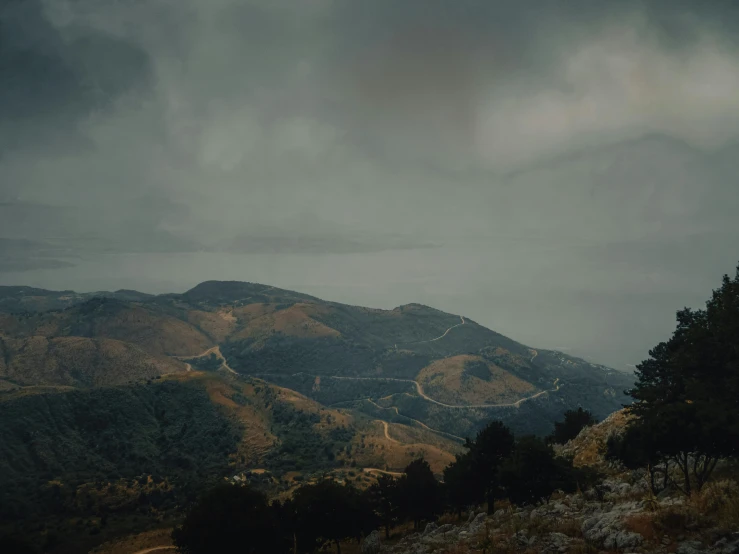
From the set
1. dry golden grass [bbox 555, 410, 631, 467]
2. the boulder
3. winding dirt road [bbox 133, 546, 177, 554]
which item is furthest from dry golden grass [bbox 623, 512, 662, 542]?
winding dirt road [bbox 133, 546, 177, 554]

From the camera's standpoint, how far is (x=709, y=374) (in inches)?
1359

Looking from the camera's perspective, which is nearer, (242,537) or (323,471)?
(242,537)

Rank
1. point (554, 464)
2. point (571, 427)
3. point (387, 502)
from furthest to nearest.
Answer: point (571, 427)
point (387, 502)
point (554, 464)

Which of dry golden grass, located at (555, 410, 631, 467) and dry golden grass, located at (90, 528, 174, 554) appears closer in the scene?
dry golden grass, located at (555, 410, 631, 467)

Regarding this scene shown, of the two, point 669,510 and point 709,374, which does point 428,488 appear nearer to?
point 709,374

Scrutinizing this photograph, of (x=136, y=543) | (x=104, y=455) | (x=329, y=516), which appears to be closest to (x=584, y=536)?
(x=329, y=516)

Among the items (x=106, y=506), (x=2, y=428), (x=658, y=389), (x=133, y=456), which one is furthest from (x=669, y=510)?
(x=2, y=428)

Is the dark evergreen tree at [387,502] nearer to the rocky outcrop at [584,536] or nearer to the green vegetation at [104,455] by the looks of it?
the rocky outcrop at [584,536]

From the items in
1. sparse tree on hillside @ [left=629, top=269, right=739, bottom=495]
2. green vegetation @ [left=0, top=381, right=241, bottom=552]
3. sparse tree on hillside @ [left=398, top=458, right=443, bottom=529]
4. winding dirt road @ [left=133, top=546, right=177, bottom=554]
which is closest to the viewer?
sparse tree on hillside @ [left=629, top=269, right=739, bottom=495]

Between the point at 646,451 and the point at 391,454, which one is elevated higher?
the point at 646,451

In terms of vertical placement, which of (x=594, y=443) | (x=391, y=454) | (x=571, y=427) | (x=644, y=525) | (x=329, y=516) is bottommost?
(x=391, y=454)

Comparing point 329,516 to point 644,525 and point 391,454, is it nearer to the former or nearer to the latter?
point 644,525

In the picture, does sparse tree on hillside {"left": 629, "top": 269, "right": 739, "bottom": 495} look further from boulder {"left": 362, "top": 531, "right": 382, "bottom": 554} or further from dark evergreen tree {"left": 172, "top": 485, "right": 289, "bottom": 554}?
dark evergreen tree {"left": 172, "top": 485, "right": 289, "bottom": 554}

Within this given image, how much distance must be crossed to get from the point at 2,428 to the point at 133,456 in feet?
145
